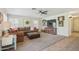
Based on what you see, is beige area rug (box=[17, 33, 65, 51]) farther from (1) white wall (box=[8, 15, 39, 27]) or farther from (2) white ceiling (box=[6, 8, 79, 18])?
(2) white ceiling (box=[6, 8, 79, 18])

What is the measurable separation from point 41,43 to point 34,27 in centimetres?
39

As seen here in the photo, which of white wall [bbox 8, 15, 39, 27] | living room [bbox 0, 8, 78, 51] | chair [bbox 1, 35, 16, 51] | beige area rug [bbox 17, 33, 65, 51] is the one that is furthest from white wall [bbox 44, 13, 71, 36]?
chair [bbox 1, 35, 16, 51]

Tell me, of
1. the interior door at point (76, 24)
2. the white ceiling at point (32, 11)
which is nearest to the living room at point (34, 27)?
the white ceiling at point (32, 11)

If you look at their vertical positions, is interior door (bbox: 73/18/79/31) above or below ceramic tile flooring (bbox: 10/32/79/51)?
above

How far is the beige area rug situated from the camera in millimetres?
2139

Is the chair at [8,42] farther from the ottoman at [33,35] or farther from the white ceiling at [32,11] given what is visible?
the white ceiling at [32,11]

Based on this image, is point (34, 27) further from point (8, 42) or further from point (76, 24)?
point (76, 24)

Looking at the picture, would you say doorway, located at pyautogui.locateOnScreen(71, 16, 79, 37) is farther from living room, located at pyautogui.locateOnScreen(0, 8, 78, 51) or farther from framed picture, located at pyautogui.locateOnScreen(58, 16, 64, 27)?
framed picture, located at pyautogui.locateOnScreen(58, 16, 64, 27)

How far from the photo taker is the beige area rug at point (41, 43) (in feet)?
7.02

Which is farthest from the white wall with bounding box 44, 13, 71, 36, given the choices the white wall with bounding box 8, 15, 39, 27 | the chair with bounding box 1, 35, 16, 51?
the chair with bounding box 1, 35, 16, 51

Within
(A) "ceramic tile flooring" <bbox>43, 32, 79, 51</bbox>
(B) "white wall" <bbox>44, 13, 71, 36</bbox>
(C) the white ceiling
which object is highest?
(C) the white ceiling
